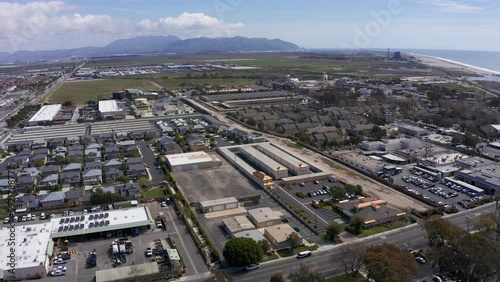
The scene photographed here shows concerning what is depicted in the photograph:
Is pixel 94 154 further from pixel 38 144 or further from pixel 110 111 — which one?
pixel 110 111

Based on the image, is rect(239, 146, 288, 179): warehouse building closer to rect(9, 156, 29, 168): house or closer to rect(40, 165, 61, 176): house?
rect(40, 165, 61, 176): house

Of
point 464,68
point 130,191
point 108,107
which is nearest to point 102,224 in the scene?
point 130,191

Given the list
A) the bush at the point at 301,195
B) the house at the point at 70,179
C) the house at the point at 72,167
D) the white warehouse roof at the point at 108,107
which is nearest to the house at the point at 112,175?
the house at the point at 70,179

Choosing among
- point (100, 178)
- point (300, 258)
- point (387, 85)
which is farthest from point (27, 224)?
point (387, 85)

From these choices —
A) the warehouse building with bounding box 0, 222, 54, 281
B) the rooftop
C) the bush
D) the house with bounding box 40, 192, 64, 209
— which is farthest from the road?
the house with bounding box 40, 192, 64, 209

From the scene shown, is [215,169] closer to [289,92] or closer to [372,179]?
[372,179]

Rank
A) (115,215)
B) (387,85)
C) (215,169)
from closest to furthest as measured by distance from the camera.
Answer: (115,215) → (215,169) → (387,85)
